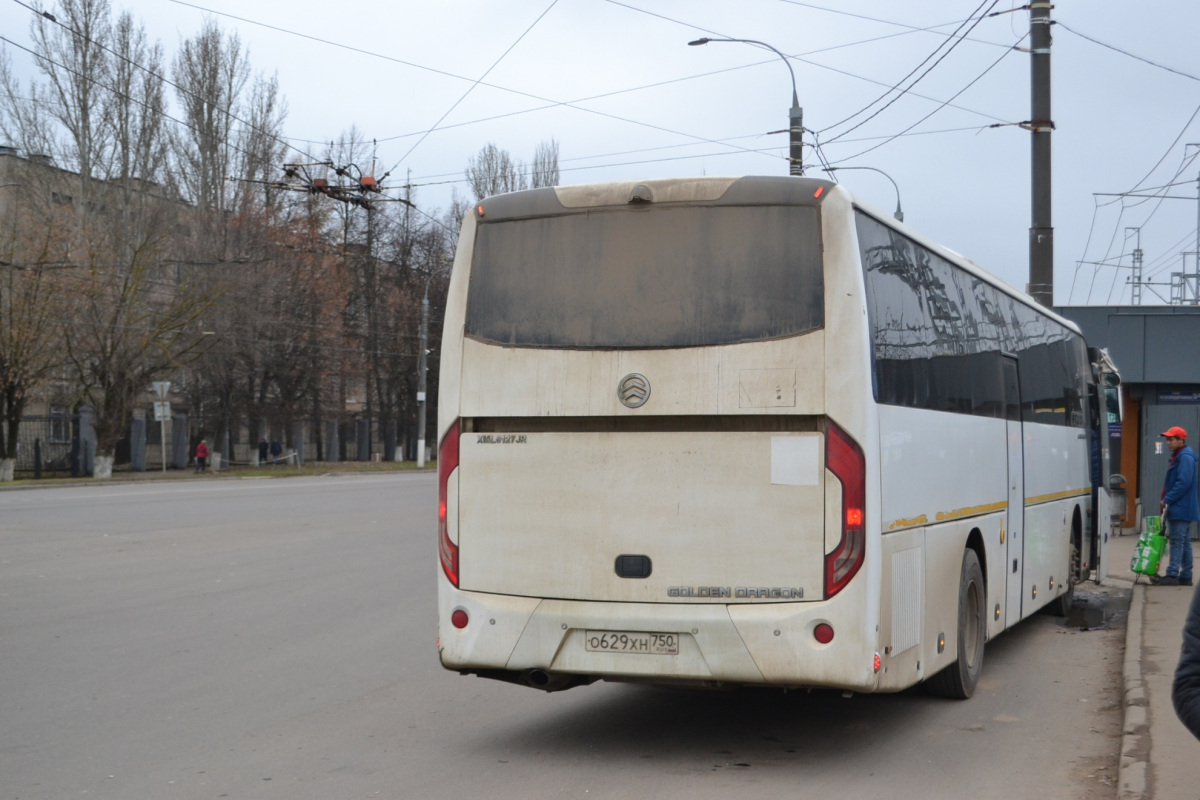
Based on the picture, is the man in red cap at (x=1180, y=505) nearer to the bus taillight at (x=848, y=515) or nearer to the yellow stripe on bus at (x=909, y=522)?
the yellow stripe on bus at (x=909, y=522)

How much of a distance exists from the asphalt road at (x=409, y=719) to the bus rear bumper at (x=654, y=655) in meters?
0.46

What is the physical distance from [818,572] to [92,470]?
46.1 m

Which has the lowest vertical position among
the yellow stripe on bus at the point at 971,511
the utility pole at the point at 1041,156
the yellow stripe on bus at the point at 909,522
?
the yellow stripe on bus at the point at 971,511

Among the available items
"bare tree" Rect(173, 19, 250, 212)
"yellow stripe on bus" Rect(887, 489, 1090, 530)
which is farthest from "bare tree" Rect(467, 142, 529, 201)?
"yellow stripe on bus" Rect(887, 489, 1090, 530)

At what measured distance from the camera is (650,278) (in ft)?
22.5

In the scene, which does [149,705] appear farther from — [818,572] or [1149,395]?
[1149,395]

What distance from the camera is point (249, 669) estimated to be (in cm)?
931

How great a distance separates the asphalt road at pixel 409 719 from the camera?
6.24 meters

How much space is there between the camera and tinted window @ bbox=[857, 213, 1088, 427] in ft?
22.7

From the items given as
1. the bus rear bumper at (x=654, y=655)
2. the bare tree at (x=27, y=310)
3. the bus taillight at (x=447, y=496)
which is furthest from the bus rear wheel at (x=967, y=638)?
the bare tree at (x=27, y=310)

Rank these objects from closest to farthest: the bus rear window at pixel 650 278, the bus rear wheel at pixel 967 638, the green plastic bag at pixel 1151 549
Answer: the bus rear window at pixel 650 278, the bus rear wheel at pixel 967 638, the green plastic bag at pixel 1151 549

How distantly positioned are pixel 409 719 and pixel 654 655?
1.92 meters

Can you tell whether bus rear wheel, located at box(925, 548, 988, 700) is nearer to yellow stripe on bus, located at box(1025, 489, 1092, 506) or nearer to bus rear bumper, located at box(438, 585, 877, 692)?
bus rear bumper, located at box(438, 585, 877, 692)

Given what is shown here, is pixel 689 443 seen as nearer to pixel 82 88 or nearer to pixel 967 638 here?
pixel 967 638
